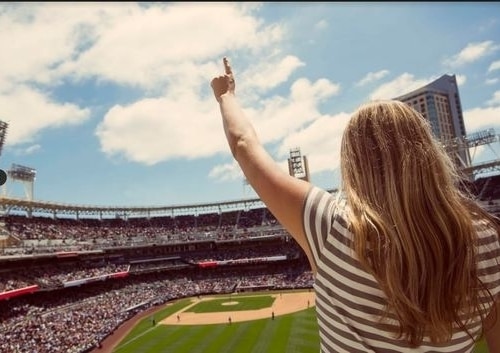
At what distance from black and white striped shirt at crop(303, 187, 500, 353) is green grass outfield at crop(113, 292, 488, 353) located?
91.0ft

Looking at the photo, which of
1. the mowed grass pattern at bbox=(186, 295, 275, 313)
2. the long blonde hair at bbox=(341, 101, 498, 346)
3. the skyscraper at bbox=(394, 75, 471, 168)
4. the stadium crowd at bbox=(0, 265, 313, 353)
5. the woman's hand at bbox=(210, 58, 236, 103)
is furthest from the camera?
the skyscraper at bbox=(394, 75, 471, 168)

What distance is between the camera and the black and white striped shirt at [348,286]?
1946 mm

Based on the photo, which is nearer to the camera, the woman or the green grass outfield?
the woman

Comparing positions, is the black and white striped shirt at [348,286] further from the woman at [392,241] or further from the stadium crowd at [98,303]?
the stadium crowd at [98,303]

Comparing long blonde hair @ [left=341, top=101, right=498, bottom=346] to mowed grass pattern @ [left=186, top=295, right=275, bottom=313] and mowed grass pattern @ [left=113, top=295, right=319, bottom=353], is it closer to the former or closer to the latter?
mowed grass pattern @ [left=113, top=295, right=319, bottom=353]

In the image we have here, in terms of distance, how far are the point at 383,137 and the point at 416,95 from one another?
102 m

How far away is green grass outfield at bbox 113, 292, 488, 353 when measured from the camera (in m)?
31.3

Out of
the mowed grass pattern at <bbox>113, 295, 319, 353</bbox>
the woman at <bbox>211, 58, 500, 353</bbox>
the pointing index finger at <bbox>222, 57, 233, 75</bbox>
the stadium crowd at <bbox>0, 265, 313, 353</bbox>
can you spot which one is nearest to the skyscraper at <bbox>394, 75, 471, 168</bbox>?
the stadium crowd at <bbox>0, 265, 313, 353</bbox>

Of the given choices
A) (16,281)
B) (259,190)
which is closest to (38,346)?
(16,281)

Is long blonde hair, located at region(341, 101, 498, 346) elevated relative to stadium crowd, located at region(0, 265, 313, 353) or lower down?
elevated

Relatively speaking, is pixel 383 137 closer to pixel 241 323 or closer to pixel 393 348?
pixel 393 348

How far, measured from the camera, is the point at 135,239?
233 feet

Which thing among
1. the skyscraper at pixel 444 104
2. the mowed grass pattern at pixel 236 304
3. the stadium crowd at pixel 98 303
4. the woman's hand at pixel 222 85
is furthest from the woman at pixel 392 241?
the skyscraper at pixel 444 104

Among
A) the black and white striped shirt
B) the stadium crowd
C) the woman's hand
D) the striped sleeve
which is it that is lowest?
the stadium crowd
